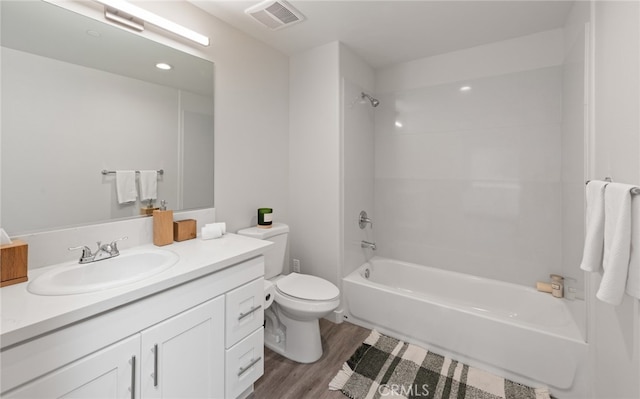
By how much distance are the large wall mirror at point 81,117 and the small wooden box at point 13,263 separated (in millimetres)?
177

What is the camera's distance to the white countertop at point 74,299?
746mm

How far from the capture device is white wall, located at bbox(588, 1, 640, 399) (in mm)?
1000

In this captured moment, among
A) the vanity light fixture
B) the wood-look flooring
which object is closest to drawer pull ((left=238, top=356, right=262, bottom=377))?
the wood-look flooring

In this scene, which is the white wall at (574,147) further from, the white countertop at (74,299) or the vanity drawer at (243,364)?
the white countertop at (74,299)

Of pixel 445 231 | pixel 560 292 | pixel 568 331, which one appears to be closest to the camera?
pixel 568 331

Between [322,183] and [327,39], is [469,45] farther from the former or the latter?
[322,183]

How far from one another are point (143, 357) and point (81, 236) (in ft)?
2.36

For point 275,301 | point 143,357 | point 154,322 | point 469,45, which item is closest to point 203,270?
point 154,322

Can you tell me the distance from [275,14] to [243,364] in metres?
2.21

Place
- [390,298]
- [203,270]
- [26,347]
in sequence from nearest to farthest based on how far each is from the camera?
[26,347], [203,270], [390,298]

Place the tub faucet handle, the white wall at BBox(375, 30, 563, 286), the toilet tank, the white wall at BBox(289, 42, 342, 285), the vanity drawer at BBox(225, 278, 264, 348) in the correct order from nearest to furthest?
the vanity drawer at BBox(225, 278, 264, 348)
the toilet tank
the white wall at BBox(375, 30, 563, 286)
the white wall at BBox(289, 42, 342, 285)
the tub faucet handle

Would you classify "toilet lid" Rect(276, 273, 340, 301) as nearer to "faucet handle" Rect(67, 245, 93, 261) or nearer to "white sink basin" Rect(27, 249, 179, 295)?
"white sink basin" Rect(27, 249, 179, 295)

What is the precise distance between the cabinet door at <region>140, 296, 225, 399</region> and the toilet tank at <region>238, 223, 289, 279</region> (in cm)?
69

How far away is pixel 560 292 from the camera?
1966mm
